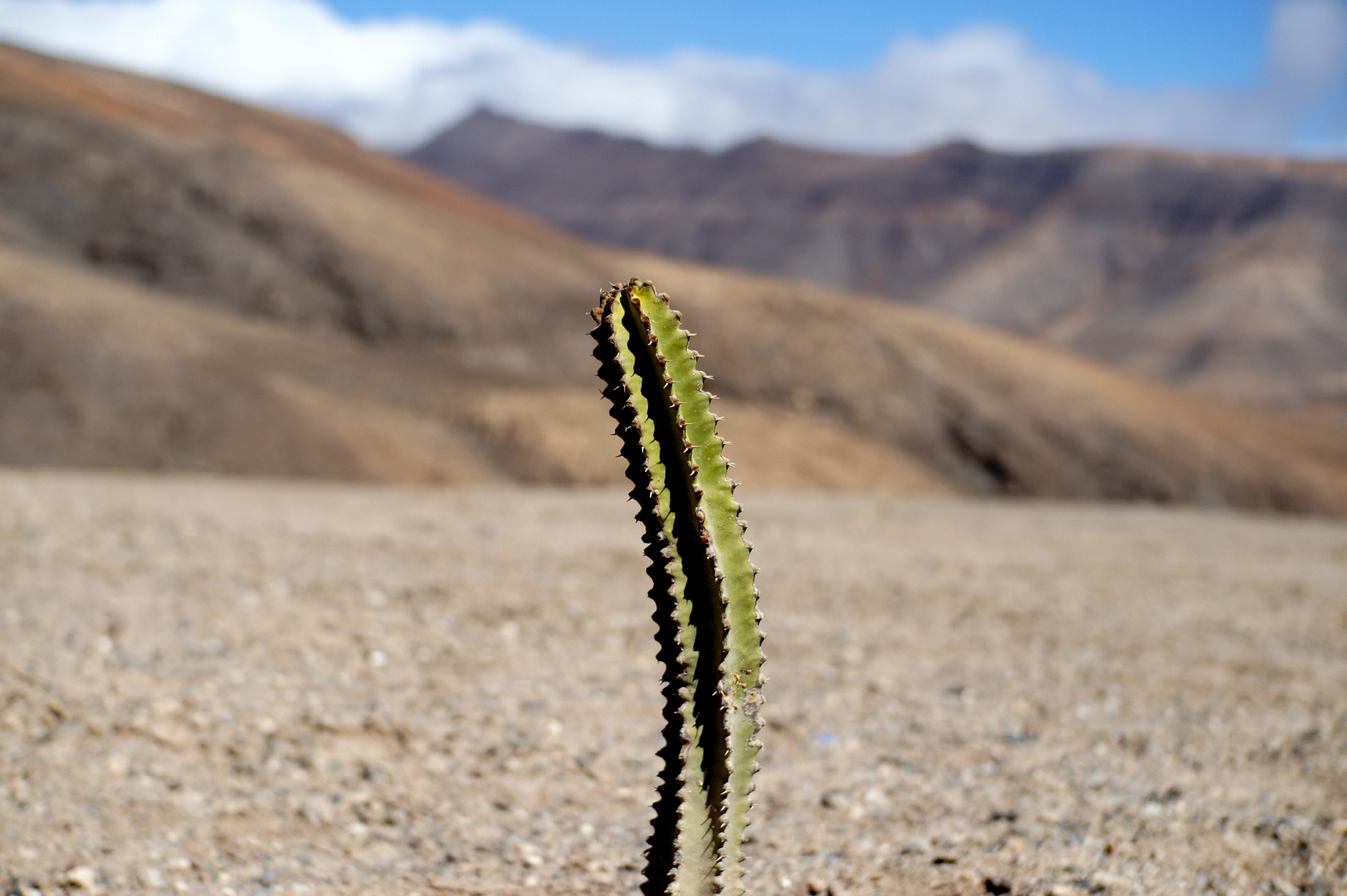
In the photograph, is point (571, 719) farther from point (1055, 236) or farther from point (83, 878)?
point (1055, 236)

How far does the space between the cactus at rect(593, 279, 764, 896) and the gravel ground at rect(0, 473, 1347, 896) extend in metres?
1.09

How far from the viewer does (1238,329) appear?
223 feet

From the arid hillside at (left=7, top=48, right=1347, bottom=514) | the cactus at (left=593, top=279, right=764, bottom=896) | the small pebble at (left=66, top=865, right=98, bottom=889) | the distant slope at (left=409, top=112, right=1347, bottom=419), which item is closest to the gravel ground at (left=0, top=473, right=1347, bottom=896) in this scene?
the small pebble at (left=66, top=865, right=98, bottom=889)

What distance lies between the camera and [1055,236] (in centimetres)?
8806

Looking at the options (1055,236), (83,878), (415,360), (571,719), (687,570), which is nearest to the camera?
(687,570)

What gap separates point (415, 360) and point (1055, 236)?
73.0 metres

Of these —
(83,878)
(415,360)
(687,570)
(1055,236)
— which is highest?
(1055,236)

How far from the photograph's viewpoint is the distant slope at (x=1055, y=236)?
6900 centimetres

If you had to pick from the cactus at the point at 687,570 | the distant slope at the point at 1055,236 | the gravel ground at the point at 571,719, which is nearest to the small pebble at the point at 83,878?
the gravel ground at the point at 571,719

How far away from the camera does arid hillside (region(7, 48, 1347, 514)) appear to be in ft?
64.0

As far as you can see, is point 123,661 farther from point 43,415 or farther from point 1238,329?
point 1238,329

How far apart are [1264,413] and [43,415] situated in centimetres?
3074

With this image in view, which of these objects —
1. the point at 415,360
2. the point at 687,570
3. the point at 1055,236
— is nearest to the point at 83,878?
the point at 687,570

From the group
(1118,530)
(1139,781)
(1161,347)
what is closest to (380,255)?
(1118,530)
